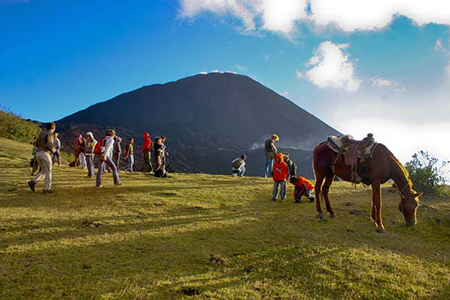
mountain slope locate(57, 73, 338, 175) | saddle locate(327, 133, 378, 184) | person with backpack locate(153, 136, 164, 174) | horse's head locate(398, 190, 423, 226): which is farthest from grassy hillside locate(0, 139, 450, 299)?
mountain slope locate(57, 73, 338, 175)

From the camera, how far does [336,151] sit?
8688 millimetres

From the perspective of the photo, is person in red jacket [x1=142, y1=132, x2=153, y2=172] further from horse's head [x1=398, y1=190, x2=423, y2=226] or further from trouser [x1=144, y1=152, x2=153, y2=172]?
horse's head [x1=398, y1=190, x2=423, y2=226]

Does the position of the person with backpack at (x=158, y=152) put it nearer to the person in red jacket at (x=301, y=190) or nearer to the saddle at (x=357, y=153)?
the person in red jacket at (x=301, y=190)

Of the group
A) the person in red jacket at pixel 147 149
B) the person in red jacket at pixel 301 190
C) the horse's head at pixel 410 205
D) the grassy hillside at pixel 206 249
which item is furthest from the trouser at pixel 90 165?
the horse's head at pixel 410 205

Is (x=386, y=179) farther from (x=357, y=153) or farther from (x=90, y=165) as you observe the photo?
(x=90, y=165)

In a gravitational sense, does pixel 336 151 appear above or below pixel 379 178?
above

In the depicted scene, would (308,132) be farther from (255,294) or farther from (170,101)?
(255,294)

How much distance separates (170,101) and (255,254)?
432 feet

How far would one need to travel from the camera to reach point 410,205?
8.00 m

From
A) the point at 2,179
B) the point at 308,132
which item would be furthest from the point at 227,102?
the point at 2,179

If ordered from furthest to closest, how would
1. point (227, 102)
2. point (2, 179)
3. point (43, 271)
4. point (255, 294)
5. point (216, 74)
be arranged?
point (216, 74), point (227, 102), point (2, 179), point (43, 271), point (255, 294)

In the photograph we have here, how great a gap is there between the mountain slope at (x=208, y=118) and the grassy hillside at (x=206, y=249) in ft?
202

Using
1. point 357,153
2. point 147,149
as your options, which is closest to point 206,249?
point 357,153

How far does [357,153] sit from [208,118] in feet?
359
